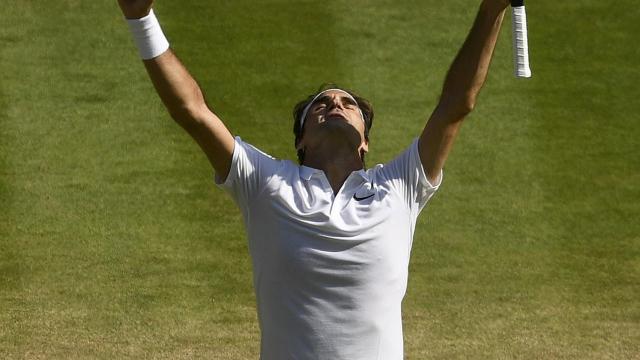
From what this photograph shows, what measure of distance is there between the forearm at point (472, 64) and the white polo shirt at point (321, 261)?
412mm

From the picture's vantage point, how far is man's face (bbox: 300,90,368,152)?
18.6 ft

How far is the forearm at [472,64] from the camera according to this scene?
17.4 feet

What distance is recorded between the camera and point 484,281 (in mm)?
9914

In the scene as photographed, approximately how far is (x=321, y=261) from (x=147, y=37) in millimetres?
1049

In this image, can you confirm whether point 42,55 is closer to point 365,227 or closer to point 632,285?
point 632,285

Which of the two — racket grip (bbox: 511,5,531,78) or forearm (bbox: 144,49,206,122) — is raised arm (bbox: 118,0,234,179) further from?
racket grip (bbox: 511,5,531,78)

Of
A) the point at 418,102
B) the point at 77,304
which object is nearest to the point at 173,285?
the point at 77,304

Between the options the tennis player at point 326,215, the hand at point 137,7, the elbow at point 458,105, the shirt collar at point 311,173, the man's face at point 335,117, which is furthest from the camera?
the man's face at point 335,117

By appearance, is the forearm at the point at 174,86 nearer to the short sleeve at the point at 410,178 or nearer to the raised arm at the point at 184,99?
the raised arm at the point at 184,99

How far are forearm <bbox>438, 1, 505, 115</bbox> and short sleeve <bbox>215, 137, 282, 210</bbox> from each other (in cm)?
73

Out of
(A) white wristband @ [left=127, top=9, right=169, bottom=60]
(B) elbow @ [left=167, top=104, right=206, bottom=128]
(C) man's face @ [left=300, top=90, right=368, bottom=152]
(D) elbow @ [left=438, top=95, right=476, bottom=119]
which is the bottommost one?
(C) man's face @ [left=300, top=90, right=368, bottom=152]

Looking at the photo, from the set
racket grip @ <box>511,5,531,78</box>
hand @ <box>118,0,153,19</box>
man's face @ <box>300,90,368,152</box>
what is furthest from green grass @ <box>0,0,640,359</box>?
hand @ <box>118,0,153,19</box>

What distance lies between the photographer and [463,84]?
5398mm

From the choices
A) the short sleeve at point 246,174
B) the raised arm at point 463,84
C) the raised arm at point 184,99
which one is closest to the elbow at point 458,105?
the raised arm at point 463,84
